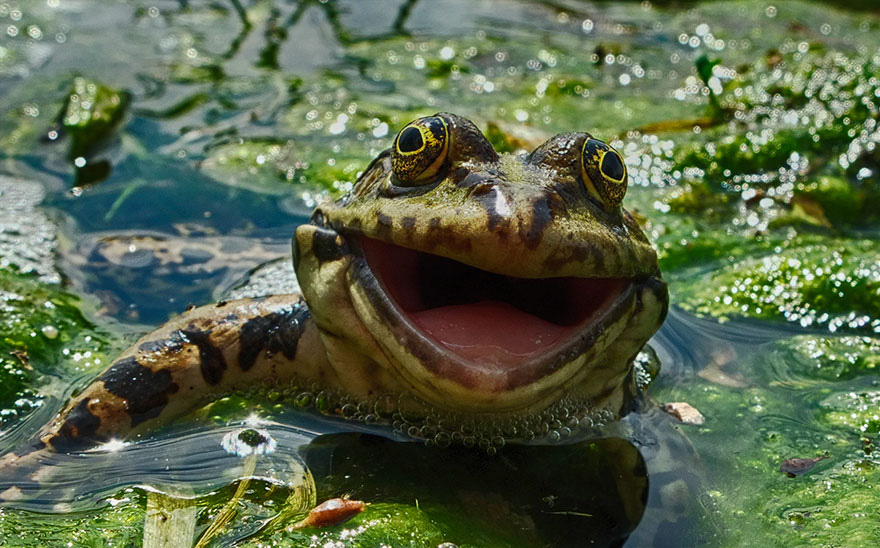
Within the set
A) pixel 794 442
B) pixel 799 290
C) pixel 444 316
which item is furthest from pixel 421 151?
pixel 799 290

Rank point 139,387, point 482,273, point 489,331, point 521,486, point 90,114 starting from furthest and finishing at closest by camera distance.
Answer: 1. point 90,114
2. point 139,387
3. point 482,273
4. point 521,486
5. point 489,331

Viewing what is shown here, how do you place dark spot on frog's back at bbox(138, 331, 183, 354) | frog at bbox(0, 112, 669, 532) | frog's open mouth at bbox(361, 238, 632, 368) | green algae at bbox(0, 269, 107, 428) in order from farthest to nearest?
green algae at bbox(0, 269, 107, 428), dark spot on frog's back at bbox(138, 331, 183, 354), frog's open mouth at bbox(361, 238, 632, 368), frog at bbox(0, 112, 669, 532)

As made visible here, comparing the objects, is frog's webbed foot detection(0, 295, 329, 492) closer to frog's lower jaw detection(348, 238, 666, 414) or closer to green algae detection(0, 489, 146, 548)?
green algae detection(0, 489, 146, 548)

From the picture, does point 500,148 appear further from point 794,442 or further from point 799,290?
point 794,442

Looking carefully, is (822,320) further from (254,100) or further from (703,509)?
(254,100)

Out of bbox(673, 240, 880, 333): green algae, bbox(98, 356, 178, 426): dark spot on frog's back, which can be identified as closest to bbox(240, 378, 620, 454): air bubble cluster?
bbox(98, 356, 178, 426): dark spot on frog's back

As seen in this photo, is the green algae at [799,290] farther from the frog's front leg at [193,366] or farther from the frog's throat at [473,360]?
the frog's front leg at [193,366]

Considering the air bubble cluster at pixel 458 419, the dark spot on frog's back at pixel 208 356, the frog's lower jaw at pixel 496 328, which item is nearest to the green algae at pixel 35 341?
the dark spot on frog's back at pixel 208 356

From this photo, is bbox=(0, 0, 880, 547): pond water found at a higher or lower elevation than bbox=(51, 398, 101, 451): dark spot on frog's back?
higher
